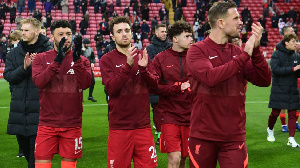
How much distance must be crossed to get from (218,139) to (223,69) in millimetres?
624

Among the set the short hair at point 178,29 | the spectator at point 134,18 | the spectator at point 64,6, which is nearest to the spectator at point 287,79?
the short hair at point 178,29

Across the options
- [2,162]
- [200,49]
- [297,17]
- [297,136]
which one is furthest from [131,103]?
[297,17]

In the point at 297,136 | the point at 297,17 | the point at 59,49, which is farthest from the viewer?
the point at 297,17

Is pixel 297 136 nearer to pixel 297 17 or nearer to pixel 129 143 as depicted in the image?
pixel 129 143

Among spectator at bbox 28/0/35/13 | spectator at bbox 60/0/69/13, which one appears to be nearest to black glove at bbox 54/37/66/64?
spectator at bbox 60/0/69/13

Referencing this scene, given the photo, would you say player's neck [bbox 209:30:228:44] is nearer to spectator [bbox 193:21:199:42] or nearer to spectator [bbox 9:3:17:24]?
spectator [bbox 193:21:199:42]

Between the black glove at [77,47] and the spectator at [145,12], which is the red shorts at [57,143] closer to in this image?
the black glove at [77,47]

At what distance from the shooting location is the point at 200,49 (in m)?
4.05

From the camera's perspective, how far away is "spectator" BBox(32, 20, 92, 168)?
202 inches

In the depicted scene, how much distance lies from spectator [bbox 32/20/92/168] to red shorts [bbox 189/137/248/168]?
1.60 m

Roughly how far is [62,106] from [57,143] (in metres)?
0.42

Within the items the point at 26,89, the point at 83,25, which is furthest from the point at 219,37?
the point at 83,25

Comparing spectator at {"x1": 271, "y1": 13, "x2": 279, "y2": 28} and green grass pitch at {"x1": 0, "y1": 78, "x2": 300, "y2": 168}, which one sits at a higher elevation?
spectator at {"x1": 271, "y1": 13, "x2": 279, "y2": 28}

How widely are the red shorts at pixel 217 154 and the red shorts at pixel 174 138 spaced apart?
1.50m
